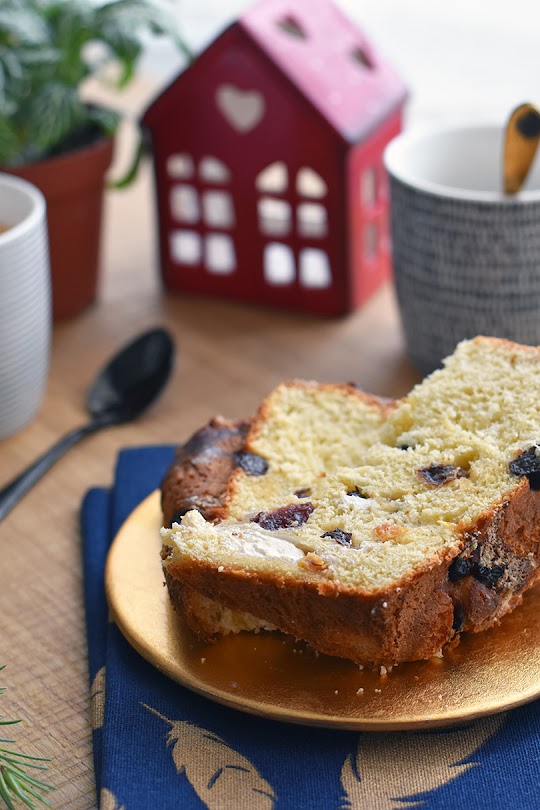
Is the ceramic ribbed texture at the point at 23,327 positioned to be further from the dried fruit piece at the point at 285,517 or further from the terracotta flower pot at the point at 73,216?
the dried fruit piece at the point at 285,517

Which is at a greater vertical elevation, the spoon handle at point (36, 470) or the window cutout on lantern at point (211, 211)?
the window cutout on lantern at point (211, 211)

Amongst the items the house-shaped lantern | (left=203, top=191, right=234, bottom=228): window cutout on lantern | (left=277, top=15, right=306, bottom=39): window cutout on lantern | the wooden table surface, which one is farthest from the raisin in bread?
(left=277, top=15, right=306, bottom=39): window cutout on lantern

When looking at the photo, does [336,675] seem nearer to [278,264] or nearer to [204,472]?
[204,472]

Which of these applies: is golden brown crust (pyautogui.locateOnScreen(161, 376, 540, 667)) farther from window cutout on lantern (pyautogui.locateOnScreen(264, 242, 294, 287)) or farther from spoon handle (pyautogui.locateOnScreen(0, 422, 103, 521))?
window cutout on lantern (pyautogui.locateOnScreen(264, 242, 294, 287))

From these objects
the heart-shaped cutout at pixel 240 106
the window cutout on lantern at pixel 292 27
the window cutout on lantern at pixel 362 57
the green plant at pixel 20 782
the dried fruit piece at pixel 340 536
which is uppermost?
the window cutout on lantern at pixel 292 27

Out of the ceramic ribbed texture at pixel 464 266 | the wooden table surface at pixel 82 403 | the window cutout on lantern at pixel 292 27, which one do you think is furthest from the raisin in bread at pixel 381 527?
the window cutout on lantern at pixel 292 27

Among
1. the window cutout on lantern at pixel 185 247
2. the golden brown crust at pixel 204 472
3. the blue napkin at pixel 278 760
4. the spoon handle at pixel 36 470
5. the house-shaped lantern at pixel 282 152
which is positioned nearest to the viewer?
the blue napkin at pixel 278 760

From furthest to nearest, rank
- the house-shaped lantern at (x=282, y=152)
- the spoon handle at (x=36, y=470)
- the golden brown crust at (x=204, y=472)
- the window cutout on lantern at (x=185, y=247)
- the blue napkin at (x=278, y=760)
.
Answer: the window cutout on lantern at (x=185, y=247)
the house-shaped lantern at (x=282, y=152)
the spoon handle at (x=36, y=470)
the golden brown crust at (x=204, y=472)
the blue napkin at (x=278, y=760)

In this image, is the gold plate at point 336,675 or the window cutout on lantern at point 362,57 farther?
the window cutout on lantern at point 362,57

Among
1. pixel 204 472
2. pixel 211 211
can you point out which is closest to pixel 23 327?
pixel 204 472
